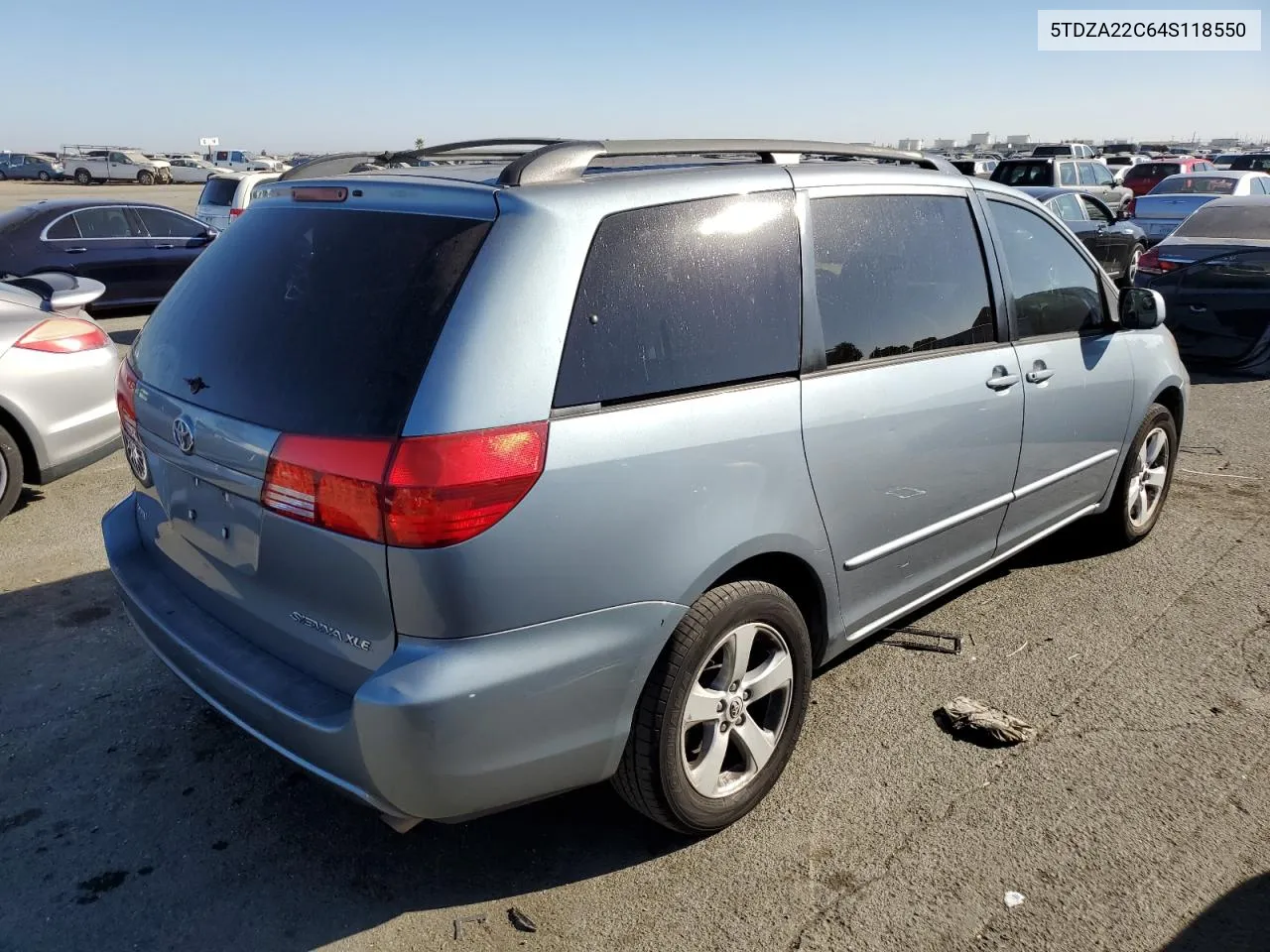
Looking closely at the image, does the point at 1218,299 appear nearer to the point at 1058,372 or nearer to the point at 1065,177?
the point at 1058,372

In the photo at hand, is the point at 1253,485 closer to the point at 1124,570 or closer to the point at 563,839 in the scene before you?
the point at 1124,570

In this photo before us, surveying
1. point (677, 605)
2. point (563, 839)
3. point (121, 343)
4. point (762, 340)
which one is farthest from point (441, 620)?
point (121, 343)

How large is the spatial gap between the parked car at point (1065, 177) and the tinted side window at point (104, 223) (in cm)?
1323

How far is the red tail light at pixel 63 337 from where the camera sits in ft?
17.1

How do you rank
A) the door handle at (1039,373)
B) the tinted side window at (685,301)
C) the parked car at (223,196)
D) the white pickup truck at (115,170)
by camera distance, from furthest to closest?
the white pickup truck at (115,170)
the parked car at (223,196)
the door handle at (1039,373)
the tinted side window at (685,301)

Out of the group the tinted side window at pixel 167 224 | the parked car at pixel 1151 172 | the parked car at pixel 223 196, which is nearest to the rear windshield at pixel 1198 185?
the parked car at pixel 1151 172

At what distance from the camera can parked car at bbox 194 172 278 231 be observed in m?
13.8

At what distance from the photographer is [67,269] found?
11242 mm

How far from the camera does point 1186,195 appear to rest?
56.2 feet

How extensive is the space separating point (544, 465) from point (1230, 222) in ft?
35.9

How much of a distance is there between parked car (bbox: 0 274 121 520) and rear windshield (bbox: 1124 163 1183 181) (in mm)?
27140

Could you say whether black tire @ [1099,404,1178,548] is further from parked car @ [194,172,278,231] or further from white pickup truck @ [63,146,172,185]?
white pickup truck @ [63,146,172,185]

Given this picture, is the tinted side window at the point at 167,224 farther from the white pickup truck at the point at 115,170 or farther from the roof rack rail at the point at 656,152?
the white pickup truck at the point at 115,170

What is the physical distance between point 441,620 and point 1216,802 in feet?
8.05
